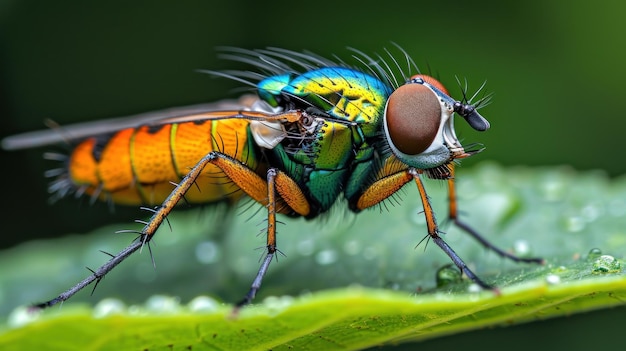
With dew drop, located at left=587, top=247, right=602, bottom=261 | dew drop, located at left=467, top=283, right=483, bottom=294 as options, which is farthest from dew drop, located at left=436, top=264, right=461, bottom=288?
dew drop, located at left=587, top=247, right=602, bottom=261

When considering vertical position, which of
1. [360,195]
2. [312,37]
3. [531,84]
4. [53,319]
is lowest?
[53,319]

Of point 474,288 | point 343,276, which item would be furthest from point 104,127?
point 474,288

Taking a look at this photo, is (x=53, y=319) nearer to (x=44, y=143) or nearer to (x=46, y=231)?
(x=44, y=143)

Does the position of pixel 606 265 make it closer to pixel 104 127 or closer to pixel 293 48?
pixel 104 127

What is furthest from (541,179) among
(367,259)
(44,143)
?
(44,143)

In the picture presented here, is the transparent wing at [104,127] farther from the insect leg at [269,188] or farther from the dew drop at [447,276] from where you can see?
the dew drop at [447,276]

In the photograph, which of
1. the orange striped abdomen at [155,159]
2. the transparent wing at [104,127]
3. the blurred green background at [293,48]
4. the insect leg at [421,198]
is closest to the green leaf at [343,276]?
the insect leg at [421,198]
